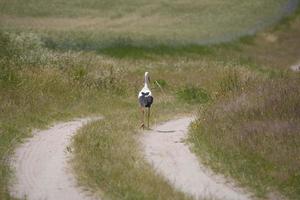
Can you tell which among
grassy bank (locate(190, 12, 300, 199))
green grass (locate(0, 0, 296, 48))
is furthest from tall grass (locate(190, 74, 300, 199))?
green grass (locate(0, 0, 296, 48))

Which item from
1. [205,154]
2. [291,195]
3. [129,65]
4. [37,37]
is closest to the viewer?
[291,195]

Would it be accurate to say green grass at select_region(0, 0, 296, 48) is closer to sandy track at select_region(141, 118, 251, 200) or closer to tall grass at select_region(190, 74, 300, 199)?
tall grass at select_region(190, 74, 300, 199)

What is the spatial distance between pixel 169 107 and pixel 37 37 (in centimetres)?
1560

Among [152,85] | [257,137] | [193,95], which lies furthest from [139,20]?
[257,137]

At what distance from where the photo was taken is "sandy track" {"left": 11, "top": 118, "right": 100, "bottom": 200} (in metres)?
12.3

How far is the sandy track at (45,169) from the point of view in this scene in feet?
40.3

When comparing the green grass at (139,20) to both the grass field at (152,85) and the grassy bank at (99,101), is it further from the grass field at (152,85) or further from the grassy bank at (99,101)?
the grassy bank at (99,101)

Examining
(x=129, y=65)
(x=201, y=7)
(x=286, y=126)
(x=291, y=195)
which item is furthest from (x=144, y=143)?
(x=201, y=7)

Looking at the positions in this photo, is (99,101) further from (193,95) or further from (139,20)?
(139,20)

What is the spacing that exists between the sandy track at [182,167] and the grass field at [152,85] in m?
0.37

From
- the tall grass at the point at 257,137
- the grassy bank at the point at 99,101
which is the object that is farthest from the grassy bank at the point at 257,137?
the grassy bank at the point at 99,101

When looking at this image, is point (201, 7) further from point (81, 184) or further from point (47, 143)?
point (81, 184)

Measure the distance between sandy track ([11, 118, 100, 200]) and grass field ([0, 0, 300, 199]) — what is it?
0.29 m

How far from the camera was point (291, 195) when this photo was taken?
41.1 feet
